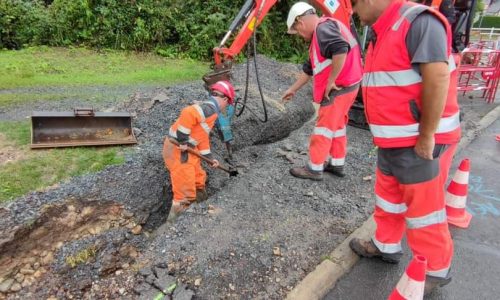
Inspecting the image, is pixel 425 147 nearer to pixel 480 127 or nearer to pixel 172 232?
pixel 172 232

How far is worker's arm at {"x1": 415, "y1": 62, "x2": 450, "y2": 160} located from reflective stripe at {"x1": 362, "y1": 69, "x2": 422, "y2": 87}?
0.08 meters

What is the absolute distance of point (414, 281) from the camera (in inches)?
95.3

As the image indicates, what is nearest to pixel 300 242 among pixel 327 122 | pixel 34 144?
pixel 327 122

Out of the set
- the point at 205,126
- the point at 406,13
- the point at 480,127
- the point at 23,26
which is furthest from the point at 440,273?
the point at 23,26

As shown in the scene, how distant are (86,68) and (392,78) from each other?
7806 millimetres

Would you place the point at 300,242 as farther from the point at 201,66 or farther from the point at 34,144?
the point at 201,66

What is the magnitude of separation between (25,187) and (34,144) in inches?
34.4

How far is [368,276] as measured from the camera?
3.22 meters

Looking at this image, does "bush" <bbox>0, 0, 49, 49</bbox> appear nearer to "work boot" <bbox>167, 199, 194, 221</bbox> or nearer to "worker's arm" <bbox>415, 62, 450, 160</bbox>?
"work boot" <bbox>167, 199, 194, 221</bbox>

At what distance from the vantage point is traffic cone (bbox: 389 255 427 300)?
94.7 inches

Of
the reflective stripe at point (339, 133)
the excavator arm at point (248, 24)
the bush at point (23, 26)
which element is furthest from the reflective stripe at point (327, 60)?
the bush at point (23, 26)

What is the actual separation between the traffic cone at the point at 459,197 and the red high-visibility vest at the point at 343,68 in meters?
1.44

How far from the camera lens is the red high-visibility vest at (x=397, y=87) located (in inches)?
90.5

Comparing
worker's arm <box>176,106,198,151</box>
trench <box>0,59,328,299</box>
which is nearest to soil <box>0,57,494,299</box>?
trench <box>0,59,328,299</box>
